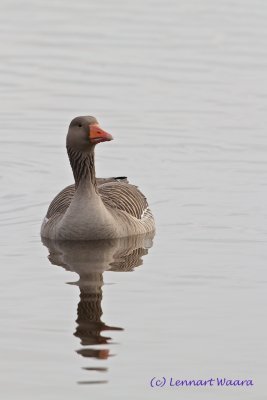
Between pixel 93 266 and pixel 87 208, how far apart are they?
1638 mm

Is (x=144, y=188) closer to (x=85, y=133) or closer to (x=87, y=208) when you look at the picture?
(x=87, y=208)

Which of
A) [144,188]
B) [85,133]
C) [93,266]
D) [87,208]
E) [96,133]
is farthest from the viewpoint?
[144,188]

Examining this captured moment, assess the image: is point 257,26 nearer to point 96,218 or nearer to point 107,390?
point 96,218

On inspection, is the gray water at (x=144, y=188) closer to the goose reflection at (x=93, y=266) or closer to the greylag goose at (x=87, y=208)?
the goose reflection at (x=93, y=266)

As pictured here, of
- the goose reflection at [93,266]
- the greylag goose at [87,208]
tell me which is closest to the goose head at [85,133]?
the greylag goose at [87,208]

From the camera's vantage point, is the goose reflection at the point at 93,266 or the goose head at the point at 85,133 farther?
the goose head at the point at 85,133

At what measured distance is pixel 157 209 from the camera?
19078 mm

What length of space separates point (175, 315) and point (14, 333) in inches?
66.7

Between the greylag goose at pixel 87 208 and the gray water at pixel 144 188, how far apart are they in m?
0.38

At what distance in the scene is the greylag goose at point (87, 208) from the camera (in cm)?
1730

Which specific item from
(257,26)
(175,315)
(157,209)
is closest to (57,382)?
(175,315)

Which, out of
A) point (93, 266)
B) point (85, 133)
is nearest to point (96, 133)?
point (85, 133)

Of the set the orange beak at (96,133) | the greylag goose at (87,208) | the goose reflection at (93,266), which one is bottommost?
the goose reflection at (93,266)

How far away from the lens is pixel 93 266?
15.9 m
